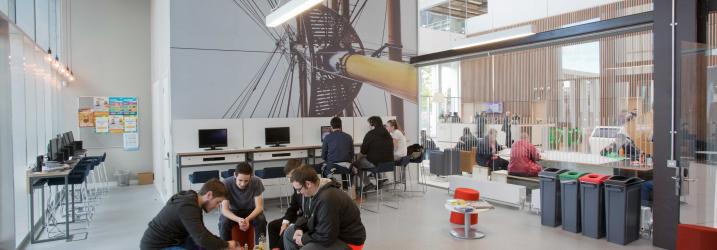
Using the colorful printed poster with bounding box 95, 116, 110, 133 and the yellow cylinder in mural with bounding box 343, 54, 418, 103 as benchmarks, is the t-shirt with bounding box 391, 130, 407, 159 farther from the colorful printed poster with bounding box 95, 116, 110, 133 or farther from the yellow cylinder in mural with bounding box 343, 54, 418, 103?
the colorful printed poster with bounding box 95, 116, 110, 133

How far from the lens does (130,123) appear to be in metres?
8.70

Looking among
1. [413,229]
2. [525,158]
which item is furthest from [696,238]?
[525,158]

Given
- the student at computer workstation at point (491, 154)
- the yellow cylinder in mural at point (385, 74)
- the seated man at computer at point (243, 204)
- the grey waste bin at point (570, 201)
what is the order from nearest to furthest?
the seated man at computer at point (243, 204) < the grey waste bin at point (570, 201) < the student at computer workstation at point (491, 154) < the yellow cylinder in mural at point (385, 74)

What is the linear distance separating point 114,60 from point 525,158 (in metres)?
7.76

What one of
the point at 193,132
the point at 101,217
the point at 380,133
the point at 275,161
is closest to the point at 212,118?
the point at 193,132

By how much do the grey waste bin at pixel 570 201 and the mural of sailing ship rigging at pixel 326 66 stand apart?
381cm

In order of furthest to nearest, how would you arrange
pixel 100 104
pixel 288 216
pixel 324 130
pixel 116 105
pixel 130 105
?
1. pixel 130 105
2. pixel 116 105
3. pixel 100 104
4. pixel 324 130
5. pixel 288 216

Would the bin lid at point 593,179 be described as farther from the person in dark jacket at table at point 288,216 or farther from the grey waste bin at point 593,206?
the person in dark jacket at table at point 288,216

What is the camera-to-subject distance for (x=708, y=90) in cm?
401

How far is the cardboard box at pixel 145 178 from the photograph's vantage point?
8602 mm

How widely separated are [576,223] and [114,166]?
8.15m

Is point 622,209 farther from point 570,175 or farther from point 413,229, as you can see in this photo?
point 413,229

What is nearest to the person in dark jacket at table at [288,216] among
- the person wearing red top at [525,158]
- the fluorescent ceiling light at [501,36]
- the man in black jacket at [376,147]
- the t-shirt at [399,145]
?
the man in black jacket at [376,147]

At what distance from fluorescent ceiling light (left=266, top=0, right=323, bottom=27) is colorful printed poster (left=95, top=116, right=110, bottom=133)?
4921 millimetres
